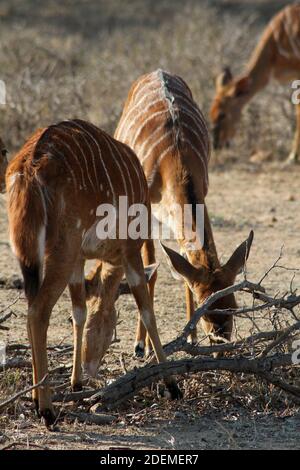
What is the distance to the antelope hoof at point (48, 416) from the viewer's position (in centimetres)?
477

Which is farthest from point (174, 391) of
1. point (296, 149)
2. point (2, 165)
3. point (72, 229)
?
point (296, 149)

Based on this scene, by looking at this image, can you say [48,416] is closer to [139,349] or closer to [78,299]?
[78,299]

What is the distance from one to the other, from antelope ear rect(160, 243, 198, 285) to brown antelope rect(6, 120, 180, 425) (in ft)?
1.07

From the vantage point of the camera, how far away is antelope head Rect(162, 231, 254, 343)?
229 inches

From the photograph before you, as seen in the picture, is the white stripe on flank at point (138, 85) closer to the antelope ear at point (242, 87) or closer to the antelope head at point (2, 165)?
the antelope head at point (2, 165)

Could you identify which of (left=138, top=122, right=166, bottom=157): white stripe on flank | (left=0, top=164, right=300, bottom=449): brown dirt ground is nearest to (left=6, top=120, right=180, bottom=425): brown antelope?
(left=0, top=164, right=300, bottom=449): brown dirt ground

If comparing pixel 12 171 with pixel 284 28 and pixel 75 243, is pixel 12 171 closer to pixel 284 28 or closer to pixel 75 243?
pixel 75 243

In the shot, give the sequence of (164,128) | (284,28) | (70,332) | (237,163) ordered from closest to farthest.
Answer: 1. (70,332)
2. (164,128)
3. (237,163)
4. (284,28)

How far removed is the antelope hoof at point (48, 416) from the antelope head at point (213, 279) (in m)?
1.30

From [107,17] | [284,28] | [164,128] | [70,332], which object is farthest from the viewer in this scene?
[107,17]

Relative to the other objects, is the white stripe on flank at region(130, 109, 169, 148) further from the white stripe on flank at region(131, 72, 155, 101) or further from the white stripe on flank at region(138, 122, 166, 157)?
the white stripe on flank at region(131, 72, 155, 101)

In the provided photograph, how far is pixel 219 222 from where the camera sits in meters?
9.23
